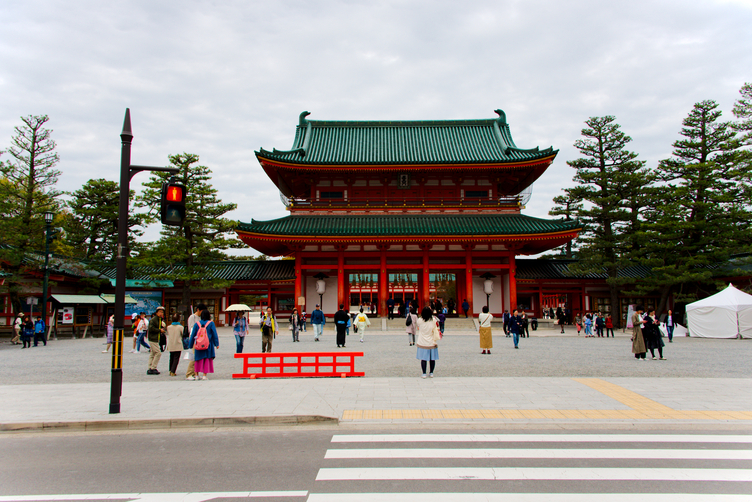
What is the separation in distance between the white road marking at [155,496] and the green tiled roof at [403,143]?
26770 millimetres

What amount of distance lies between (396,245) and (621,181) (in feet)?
48.6

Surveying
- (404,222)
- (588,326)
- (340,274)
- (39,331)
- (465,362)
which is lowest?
(465,362)

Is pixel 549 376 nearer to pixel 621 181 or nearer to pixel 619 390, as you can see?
pixel 619 390

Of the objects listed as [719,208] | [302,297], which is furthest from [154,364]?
[719,208]

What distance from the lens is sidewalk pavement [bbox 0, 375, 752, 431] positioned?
7.30m

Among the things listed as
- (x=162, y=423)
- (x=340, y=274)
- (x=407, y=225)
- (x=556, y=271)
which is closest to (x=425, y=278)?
(x=407, y=225)

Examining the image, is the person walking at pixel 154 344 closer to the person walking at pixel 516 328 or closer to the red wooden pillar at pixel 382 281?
the person walking at pixel 516 328

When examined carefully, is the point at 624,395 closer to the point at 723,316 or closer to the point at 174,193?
the point at 174,193

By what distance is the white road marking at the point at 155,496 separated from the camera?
446 cm

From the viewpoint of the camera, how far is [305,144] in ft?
110

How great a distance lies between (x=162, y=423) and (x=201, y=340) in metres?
3.92

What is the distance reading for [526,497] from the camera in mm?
4461

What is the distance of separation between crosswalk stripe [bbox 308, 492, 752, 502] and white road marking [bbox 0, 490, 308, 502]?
17.2 inches

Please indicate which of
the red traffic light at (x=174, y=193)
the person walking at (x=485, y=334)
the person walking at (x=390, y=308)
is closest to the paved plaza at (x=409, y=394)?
the person walking at (x=485, y=334)
